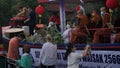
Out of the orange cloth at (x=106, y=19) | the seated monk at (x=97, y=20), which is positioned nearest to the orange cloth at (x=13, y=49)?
the seated monk at (x=97, y=20)

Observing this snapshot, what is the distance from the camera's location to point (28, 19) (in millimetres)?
17500

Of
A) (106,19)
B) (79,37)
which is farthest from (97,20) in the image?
(79,37)

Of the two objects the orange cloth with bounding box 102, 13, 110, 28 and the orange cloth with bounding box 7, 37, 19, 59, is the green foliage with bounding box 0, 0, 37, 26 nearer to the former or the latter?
the orange cloth with bounding box 7, 37, 19, 59

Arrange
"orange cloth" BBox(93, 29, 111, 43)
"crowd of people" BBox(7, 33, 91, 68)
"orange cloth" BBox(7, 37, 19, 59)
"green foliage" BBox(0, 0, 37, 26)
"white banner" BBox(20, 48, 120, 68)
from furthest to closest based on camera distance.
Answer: "green foliage" BBox(0, 0, 37, 26) < "orange cloth" BBox(7, 37, 19, 59) < "orange cloth" BBox(93, 29, 111, 43) < "white banner" BBox(20, 48, 120, 68) < "crowd of people" BBox(7, 33, 91, 68)

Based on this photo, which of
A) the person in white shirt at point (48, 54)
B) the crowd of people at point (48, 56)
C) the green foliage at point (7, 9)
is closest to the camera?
the crowd of people at point (48, 56)

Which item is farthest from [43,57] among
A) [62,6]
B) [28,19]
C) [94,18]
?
[28,19]

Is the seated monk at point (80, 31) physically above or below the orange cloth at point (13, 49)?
above

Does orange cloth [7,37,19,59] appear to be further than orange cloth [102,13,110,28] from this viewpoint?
Yes

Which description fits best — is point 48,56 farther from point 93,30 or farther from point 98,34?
point 93,30

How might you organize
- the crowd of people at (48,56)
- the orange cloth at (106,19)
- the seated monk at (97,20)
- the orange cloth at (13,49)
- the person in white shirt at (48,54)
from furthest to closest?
the orange cloth at (13,49) → the seated monk at (97,20) → the orange cloth at (106,19) → the person in white shirt at (48,54) → the crowd of people at (48,56)

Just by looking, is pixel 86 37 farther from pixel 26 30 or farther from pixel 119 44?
pixel 26 30

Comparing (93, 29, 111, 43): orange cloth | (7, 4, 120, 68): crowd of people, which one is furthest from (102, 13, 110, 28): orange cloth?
(93, 29, 111, 43): orange cloth

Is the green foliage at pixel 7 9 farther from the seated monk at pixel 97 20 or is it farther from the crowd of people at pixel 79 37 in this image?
the seated monk at pixel 97 20

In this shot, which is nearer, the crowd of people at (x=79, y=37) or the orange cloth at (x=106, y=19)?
the crowd of people at (x=79, y=37)
